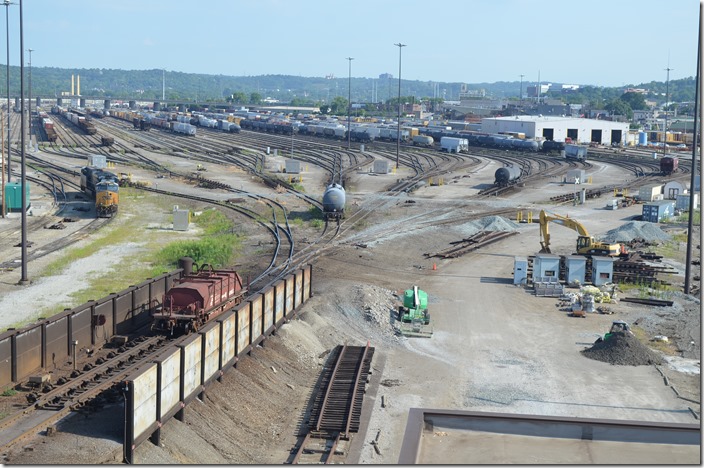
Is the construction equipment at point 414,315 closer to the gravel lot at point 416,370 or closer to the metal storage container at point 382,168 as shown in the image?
the gravel lot at point 416,370

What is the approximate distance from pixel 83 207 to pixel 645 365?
153 ft

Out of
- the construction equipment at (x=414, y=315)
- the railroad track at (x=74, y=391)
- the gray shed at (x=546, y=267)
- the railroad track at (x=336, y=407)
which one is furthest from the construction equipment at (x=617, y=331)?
the railroad track at (x=74, y=391)

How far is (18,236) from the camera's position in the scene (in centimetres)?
5409

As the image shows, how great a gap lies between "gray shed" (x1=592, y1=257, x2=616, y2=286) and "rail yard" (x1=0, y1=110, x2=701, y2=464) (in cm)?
111

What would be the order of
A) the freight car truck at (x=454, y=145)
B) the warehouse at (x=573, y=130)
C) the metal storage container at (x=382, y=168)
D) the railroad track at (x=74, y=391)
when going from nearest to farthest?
1. the railroad track at (x=74, y=391)
2. the metal storage container at (x=382, y=168)
3. the freight car truck at (x=454, y=145)
4. the warehouse at (x=573, y=130)

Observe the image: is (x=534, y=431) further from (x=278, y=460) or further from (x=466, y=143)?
(x=466, y=143)

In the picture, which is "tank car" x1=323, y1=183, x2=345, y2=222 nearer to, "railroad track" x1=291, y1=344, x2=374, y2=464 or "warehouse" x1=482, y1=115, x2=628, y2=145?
"railroad track" x1=291, y1=344, x2=374, y2=464

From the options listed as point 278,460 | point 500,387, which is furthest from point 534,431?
point 500,387

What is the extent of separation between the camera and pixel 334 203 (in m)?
62.1

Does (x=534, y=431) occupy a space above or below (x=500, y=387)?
above

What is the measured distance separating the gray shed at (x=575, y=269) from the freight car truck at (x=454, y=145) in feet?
256

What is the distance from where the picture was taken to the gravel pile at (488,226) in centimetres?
6060

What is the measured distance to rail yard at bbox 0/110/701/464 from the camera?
78.0 ft

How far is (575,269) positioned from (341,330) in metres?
15.3
